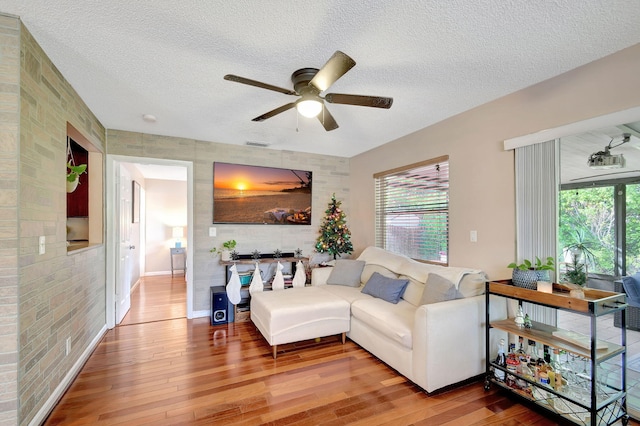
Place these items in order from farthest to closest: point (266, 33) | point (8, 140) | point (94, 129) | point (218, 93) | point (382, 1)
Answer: point (94, 129) → point (218, 93) → point (266, 33) → point (8, 140) → point (382, 1)

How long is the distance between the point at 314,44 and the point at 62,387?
3.24 m

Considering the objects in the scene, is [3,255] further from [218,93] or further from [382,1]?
[382,1]

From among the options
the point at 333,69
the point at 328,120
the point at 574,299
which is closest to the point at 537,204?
the point at 574,299

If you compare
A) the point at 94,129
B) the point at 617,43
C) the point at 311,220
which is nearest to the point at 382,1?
the point at 617,43

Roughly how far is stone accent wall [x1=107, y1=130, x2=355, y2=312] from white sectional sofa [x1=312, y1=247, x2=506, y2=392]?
6.02 ft

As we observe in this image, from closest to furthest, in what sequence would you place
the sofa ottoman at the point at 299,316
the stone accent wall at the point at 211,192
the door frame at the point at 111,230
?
the sofa ottoman at the point at 299,316
the door frame at the point at 111,230
the stone accent wall at the point at 211,192

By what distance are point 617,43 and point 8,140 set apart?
392 centimetres

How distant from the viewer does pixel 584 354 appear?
1.90 metres

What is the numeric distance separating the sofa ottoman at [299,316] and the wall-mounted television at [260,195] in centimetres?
151

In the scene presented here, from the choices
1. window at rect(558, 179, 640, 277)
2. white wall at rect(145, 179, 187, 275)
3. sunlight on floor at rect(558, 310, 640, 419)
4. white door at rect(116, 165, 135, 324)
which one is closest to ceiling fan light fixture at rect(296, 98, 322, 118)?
window at rect(558, 179, 640, 277)

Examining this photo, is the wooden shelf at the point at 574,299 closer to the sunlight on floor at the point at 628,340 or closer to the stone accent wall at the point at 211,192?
the sunlight on floor at the point at 628,340

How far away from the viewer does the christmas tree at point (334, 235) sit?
192 inches

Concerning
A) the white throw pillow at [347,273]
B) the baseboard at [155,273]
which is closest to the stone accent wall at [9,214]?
the white throw pillow at [347,273]

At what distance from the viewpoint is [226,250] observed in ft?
13.8
